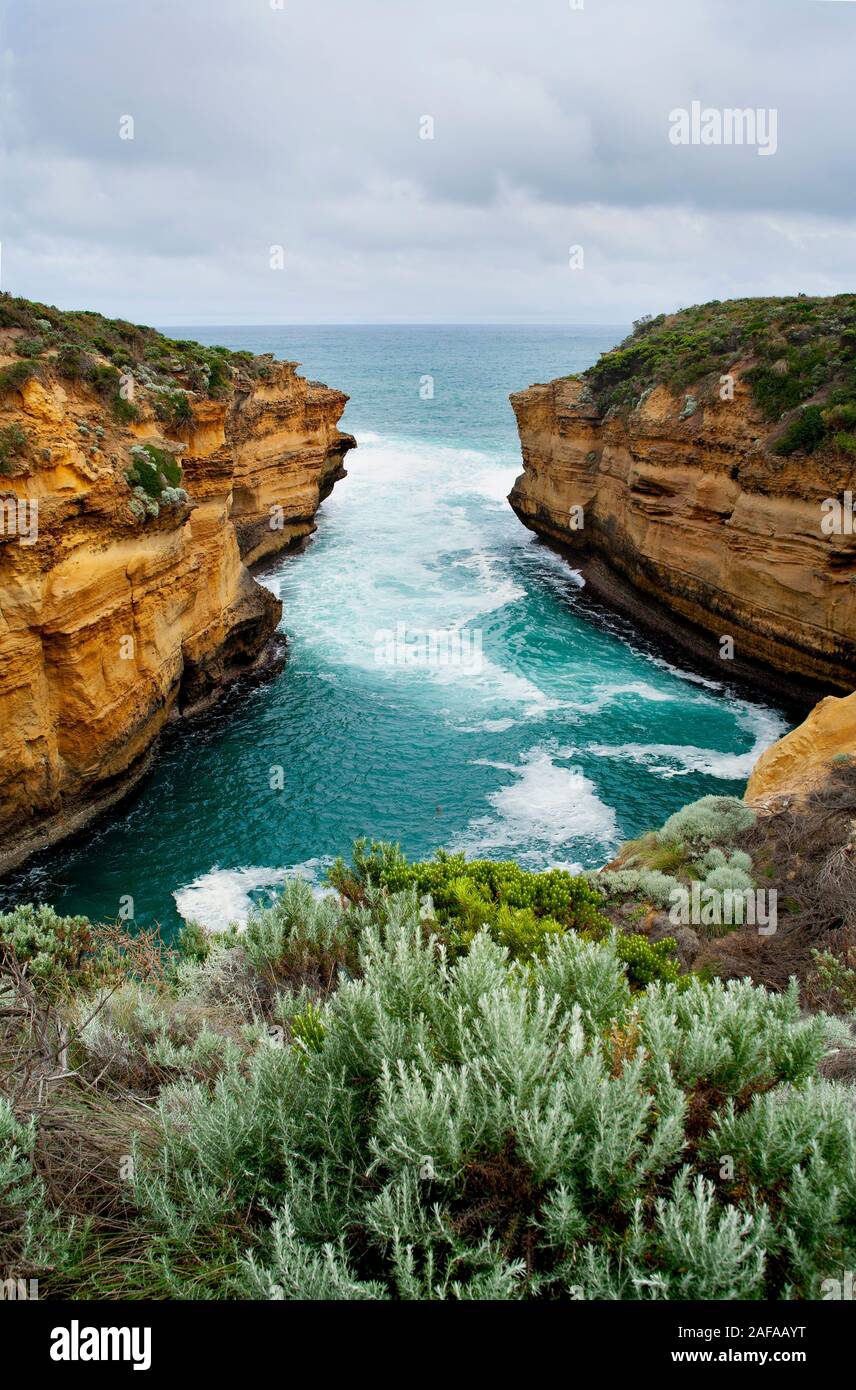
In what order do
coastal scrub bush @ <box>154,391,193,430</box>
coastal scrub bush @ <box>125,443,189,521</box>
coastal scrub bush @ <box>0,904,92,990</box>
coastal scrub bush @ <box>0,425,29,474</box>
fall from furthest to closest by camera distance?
1. coastal scrub bush @ <box>154,391,193,430</box>
2. coastal scrub bush @ <box>125,443,189,521</box>
3. coastal scrub bush @ <box>0,425,29,474</box>
4. coastal scrub bush @ <box>0,904,92,990</box>

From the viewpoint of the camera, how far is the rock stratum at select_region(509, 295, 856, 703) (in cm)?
2256

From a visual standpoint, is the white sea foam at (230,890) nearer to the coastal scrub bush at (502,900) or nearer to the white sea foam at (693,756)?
the coastal scrub bush at (502,900)

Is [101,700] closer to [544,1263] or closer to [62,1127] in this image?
[62,1127]

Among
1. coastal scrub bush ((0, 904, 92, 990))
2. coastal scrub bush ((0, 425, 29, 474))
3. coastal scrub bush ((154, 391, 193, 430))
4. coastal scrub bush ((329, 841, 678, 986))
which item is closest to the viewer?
coastal scrub bush ((329, 841, 678, 986))

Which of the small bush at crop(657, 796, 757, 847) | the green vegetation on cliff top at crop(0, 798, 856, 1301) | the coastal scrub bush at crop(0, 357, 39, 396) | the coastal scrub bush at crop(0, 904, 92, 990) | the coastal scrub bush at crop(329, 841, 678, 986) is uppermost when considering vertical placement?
the coastal scrub bush at crop(0, 357, 39, 396)

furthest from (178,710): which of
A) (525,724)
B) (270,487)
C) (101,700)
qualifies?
(270,487)

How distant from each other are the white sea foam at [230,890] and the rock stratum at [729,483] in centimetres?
1492

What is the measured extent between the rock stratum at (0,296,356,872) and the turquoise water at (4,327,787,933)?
136cm

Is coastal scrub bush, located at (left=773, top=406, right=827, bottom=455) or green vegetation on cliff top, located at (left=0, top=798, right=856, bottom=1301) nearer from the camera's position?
green vegetation on cliff top, located at (left=0, top=798, right=856, bottom=1301)

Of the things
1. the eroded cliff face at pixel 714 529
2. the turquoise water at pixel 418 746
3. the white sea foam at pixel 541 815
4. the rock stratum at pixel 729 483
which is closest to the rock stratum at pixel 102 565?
the turquoise water at pixel 418 746

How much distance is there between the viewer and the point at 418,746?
21766 millimetres

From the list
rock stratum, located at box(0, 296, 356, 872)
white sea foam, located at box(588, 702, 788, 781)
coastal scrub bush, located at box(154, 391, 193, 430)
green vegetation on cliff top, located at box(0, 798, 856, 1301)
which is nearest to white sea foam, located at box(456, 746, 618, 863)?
white sea foam, located at box(588, 702, 788, 781)

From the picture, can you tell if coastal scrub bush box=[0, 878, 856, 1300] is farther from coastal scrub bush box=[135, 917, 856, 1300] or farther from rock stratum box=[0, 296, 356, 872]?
rock stratum box=[0, 296, 356, 872]
